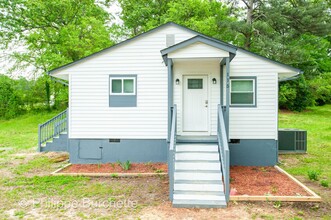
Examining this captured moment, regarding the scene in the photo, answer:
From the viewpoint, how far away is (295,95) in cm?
2423

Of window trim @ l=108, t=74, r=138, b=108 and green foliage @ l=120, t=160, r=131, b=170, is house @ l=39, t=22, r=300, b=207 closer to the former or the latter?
window trim @ l=108, t=74, r=138, b=108

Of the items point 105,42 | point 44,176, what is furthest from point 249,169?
point 105,42

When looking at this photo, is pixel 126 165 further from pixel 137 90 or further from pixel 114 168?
pixel 137 90

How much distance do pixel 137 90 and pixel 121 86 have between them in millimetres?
589

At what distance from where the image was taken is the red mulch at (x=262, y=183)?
582cm

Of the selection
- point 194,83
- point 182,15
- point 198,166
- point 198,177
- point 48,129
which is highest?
point 182,15

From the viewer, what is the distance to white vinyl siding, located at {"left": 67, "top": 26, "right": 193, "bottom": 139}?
28.5 ft

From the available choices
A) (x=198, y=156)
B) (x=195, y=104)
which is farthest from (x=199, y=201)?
(x=195, y=104)

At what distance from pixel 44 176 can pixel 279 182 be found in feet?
21.8

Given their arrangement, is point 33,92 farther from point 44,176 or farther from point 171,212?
point 171,212

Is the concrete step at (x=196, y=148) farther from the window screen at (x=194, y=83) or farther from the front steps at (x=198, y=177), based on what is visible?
the window screen at (x=194, y=83)

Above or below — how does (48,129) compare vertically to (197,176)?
above

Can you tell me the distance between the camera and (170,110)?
7.75m

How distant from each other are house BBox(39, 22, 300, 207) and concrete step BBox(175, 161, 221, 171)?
1.59 meters
